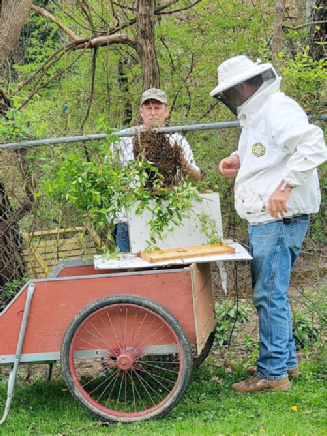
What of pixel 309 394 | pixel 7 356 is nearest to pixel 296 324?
pixel 309 394

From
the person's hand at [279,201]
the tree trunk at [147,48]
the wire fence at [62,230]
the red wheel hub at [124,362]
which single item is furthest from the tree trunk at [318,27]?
the red wheel hub at [124,362]

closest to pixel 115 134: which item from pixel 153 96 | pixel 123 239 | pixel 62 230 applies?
pixel 153 96

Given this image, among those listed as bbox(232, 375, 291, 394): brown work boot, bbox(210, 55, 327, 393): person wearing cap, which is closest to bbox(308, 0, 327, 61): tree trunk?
bbox(210, 55, 327, 393): person wearing cap

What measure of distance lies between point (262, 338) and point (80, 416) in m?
1.29

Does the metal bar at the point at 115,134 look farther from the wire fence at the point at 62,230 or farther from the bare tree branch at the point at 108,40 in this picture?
the bare tree branch at the point at 108,40

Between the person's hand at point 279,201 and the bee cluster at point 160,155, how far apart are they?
763 mm

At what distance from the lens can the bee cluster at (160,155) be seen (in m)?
4.39

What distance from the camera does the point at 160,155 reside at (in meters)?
4.41

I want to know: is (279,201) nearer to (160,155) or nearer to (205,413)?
(160,155)

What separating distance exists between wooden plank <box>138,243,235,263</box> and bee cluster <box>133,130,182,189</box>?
501mm

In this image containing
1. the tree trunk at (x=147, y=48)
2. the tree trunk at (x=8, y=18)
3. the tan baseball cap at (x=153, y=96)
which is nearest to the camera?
the tan baseball cap at (x=153, y=96)

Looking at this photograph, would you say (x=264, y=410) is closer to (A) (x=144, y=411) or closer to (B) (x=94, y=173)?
(A) (x=144, y=411)

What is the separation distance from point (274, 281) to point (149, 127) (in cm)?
142

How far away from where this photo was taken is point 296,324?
535cm
